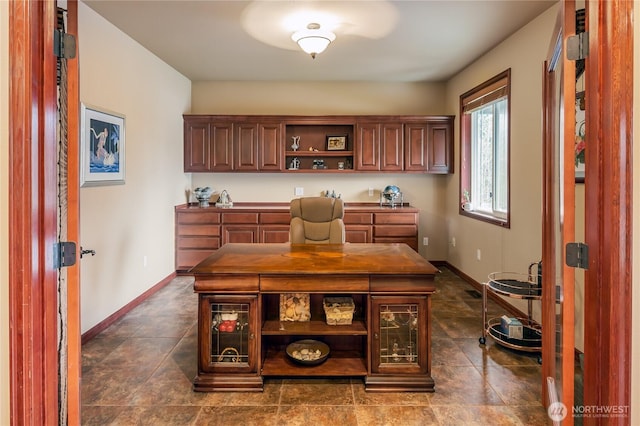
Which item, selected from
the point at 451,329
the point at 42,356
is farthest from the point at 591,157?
the point at 451,329

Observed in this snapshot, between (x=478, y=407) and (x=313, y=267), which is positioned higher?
(x=313, y=267)

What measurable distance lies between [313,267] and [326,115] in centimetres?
367

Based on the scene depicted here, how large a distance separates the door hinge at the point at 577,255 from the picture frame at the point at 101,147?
10.6ft

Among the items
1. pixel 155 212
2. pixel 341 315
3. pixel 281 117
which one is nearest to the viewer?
pixel 341 315

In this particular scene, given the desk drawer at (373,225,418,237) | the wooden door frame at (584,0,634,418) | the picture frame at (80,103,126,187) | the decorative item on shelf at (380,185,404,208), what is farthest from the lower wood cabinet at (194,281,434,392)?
the decorative item on shelf at (380,185,404,208)

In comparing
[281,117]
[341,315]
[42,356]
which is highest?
[281,117]

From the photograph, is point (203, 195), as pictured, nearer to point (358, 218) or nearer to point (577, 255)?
point (358, 218)

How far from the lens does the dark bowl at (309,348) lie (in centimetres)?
250

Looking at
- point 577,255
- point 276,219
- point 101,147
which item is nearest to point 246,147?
point 276,219

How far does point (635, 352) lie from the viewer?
1.20m

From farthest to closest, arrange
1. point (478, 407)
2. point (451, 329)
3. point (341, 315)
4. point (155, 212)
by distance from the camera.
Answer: point (155, 212), point (451, 329), point (341, 315), point (478, 407)

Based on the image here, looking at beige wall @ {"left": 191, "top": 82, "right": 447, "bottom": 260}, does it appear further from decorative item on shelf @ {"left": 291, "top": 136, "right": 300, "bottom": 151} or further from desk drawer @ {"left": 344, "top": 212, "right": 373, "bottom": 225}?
desk drawer @ {"left": 344, "top": 212, "right": 373, "bottom": 225}

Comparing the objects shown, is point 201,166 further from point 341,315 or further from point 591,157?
point 591,157
